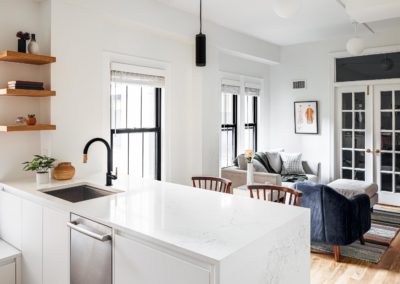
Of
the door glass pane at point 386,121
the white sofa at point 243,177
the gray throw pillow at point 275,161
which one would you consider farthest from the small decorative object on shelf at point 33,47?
the door glass pane at point 386,121

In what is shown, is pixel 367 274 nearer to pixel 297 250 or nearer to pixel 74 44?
pixel 297 250

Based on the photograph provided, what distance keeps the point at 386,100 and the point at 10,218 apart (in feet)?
18.8

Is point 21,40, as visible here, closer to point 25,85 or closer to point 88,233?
point 25,85

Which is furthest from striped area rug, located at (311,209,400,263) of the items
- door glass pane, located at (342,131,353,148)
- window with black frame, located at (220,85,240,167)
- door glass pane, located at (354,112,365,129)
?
window with black frame, located at (220,85,240,167)

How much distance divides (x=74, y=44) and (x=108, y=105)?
2.32 ft

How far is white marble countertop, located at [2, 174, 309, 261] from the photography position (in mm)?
1537

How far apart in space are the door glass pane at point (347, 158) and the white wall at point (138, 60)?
264 cm

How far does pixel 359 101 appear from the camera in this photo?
236 inches

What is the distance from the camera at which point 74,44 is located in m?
3.32

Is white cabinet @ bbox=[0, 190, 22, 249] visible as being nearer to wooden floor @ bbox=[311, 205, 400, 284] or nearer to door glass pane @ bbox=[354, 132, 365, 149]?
wooden floor @ bbox=[311, 205, 400, 284]

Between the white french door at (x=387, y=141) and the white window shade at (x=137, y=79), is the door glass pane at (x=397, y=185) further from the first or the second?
the white window shade at (x=137, y=79)

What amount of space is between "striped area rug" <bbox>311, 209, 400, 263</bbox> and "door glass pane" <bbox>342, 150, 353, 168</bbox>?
138 cm

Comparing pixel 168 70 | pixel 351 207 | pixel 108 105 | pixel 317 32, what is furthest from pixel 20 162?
pixel 317 32

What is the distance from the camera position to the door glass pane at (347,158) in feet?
20.3
